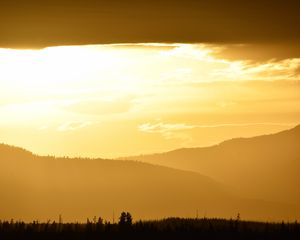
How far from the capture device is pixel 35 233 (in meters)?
69.0

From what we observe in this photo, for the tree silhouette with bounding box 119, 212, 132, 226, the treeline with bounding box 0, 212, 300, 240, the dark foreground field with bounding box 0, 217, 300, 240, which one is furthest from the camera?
the dark foreground field with bounding box 0, 217, 300, 240

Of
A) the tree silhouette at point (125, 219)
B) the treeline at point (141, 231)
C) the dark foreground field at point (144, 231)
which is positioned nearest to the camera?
the tree silhouette at point (125, 219)

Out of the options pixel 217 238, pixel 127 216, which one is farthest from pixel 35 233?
pixel 217 238

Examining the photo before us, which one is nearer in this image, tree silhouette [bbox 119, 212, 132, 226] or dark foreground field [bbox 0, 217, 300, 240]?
tree silhouette [bbox 119, 212, 132, 226]

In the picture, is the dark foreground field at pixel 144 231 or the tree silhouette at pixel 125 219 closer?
the tree silhouette at pixel 125 219

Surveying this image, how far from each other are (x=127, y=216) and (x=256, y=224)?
53.6 ft

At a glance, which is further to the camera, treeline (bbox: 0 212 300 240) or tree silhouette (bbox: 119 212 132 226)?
treeline (bbox: 0 212 300 240)

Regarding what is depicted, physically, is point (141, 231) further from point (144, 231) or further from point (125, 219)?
point (125, 219)

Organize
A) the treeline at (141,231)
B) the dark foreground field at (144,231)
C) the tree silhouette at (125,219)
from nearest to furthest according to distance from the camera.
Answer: the tree silhouette at (125,219)
the treeline at (141,231)
the dark foreground field at (144,231)

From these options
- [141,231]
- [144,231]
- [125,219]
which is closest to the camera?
[125,219]

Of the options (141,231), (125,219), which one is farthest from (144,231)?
(125,219)

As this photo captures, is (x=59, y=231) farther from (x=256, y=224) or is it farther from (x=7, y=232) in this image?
(x=256, y=224)

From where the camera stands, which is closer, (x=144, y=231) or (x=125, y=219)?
(x=125, y=219)

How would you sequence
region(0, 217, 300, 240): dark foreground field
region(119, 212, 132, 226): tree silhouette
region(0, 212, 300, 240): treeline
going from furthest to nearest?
region(0, 217, 300, 240): dark foreground field < region(0, 212, 300, 240): treeline < region(119, 212, 132, 226): tree silhouette
